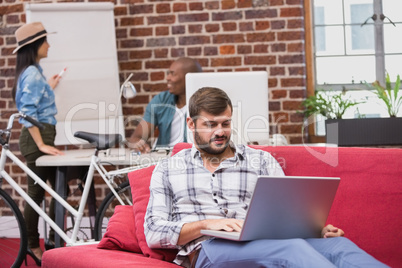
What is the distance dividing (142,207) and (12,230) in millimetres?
1508

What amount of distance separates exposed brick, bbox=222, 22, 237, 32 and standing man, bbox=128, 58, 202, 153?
603 millimetres

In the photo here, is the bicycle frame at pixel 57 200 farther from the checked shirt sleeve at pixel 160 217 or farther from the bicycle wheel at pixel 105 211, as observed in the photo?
the checked shirt sleeve at pixel 160 217

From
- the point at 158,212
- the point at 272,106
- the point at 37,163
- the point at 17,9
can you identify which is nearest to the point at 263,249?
the point at 158,212

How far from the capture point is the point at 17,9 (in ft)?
15.7

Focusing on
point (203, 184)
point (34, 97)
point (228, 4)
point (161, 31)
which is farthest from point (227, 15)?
point (203, 184)

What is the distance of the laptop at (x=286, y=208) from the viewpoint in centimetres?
173

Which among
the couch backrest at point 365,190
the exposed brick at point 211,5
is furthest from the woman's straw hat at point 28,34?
the couch backrest at point 365,190

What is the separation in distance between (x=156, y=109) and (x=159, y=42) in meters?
0.90

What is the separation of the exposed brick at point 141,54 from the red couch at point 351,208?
2.46 metres

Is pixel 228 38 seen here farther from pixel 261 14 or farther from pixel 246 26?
pixel 261 14

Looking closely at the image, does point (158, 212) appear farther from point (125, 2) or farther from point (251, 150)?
point (125, 2)

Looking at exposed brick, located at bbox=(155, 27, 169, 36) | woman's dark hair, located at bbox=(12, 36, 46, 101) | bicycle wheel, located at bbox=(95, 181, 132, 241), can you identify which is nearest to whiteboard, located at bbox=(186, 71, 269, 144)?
bicycle wheel, located at bbox=(95, 181, 132, 241)

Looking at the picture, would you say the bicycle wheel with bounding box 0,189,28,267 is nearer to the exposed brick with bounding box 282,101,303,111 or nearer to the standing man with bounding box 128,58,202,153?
the standing man with bounding box 128,58,202,153

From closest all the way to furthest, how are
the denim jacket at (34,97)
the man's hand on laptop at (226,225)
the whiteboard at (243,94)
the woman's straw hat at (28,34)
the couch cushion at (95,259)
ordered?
the man's hand on laptop at (226,225), the couch cushion at (95,259), the whiteboard at (243,94), the denim jacket at (34,97), the woman's straw hat at (28,34)
